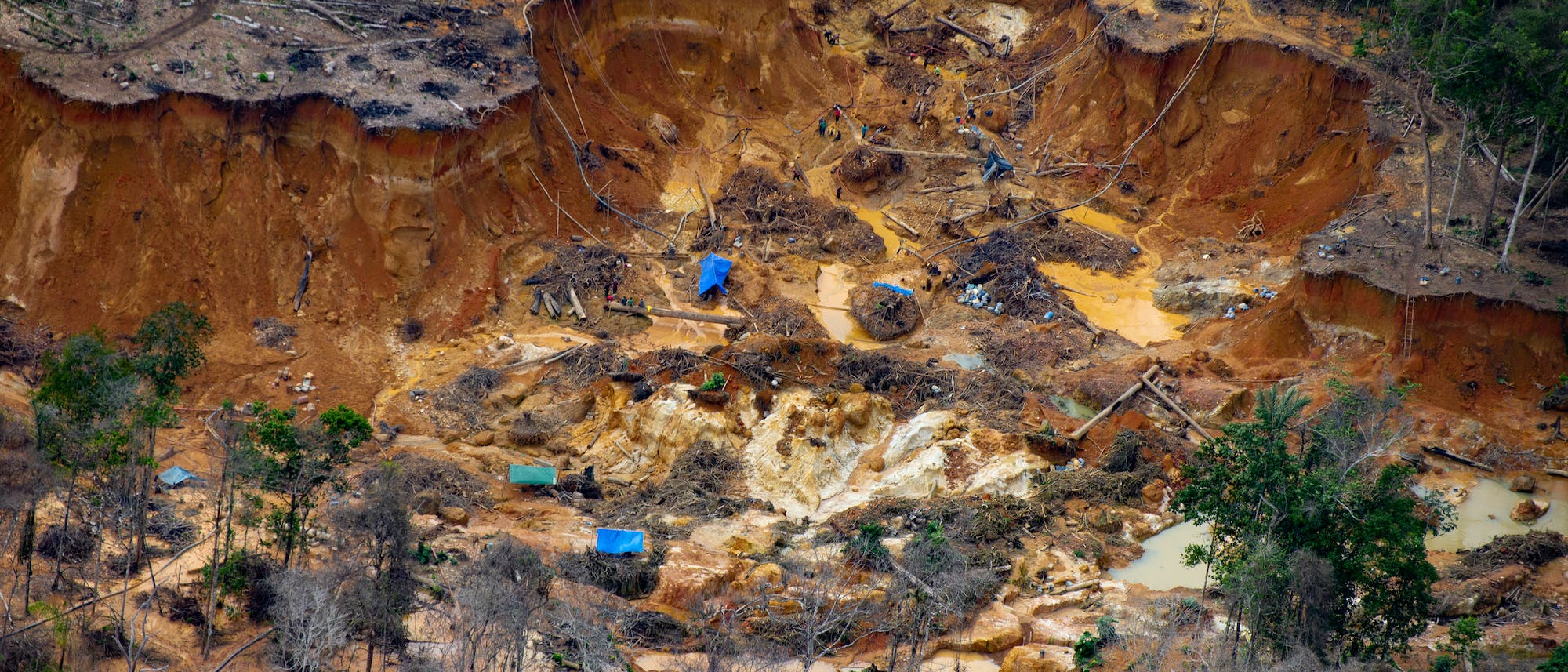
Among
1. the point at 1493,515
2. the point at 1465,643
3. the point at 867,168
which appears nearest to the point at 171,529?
the point at 1465,643

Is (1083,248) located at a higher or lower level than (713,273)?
higher

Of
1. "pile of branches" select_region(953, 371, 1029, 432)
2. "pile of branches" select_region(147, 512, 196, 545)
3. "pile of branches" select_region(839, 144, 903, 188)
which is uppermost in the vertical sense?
"pile of branches" select_region(839, 144, 903, 188)

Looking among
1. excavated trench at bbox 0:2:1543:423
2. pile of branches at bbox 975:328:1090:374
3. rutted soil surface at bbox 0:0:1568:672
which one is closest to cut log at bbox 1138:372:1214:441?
rutted soil surface at bbox 0:0:1568:672

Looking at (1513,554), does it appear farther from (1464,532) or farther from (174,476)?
(174,476)

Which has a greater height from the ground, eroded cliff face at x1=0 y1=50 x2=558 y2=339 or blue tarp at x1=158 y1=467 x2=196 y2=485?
eroded cliff face at x1=0 y1=50 x2=558 y2=339

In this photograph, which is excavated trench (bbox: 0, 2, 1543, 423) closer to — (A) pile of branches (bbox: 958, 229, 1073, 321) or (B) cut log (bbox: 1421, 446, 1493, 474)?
(A) pile of branches (bbox: 958, 229, 1073, 321)

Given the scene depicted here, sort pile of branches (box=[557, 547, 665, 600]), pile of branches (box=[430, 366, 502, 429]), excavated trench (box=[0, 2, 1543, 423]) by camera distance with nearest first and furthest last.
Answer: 1. pile of branches (box=[557, 547, 665, 600])
2. pile of branches (box=[430, 366, 502, 429])
3. excavated trench (box=[0, 2, 1543, 423])

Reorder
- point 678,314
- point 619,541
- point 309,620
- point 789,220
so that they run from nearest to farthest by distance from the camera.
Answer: point 309,620, point 619,541, point 678,314, point 789,220
